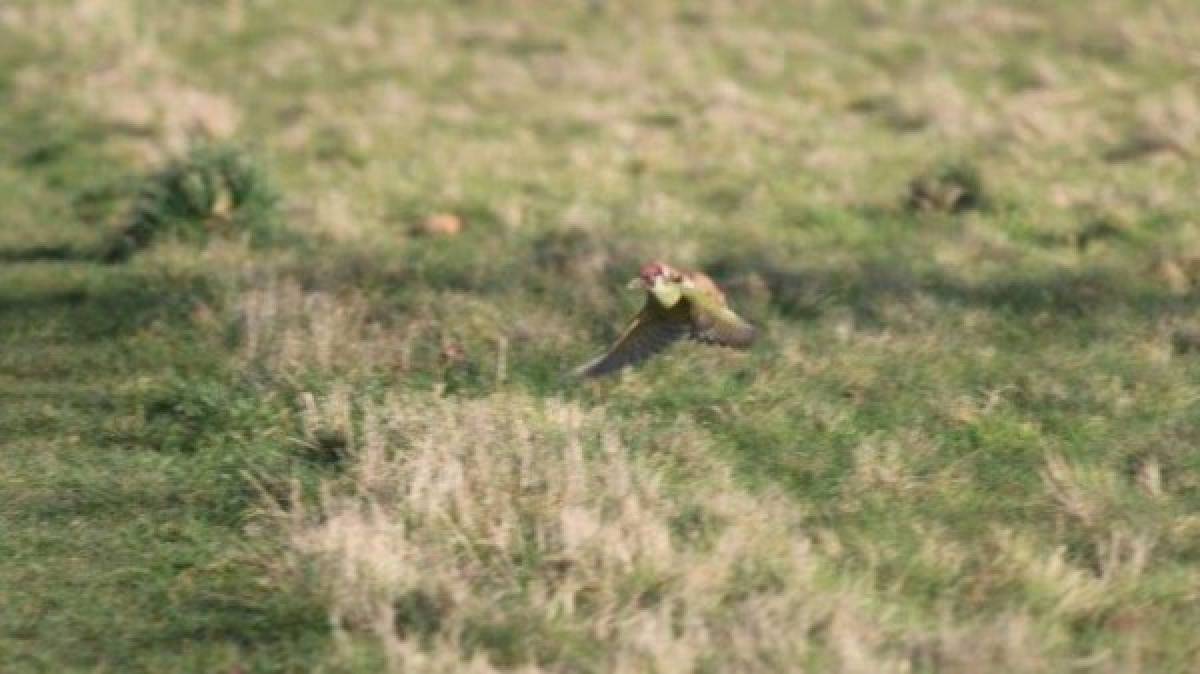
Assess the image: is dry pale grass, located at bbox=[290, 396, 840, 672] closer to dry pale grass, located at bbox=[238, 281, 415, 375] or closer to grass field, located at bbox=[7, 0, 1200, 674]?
grass field, located at bbox=[7, 0, 1200, 674]

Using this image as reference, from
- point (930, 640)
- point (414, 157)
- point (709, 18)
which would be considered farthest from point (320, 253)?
point (709, 18)

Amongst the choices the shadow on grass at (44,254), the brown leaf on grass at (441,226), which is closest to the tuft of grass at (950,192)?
the brown leaf on grass at (441,226)

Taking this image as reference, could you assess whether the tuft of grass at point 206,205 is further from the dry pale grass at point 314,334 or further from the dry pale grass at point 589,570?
the dry pale grass at point 589,570

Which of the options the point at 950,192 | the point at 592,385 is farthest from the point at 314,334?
the point at 950,192

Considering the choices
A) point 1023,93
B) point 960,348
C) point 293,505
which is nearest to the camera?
point 293,505

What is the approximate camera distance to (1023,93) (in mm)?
15656

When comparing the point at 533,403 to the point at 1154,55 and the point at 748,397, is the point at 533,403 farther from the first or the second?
the point at 1154,55

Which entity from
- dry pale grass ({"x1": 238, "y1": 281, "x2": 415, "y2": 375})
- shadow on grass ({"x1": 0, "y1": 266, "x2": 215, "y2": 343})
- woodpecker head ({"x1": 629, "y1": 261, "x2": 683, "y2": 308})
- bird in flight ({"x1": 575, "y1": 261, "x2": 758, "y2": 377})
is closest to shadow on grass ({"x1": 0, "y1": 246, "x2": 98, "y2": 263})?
shadow on grass ({"x1": 0, "y1": 266, "x2": 215, "y2": 343})

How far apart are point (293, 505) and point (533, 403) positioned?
128 cm

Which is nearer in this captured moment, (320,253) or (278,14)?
(320,253)

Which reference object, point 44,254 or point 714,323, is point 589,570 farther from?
point 44,254

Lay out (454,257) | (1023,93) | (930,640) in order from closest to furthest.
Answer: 1. (930,640)
2. (454,257)
3. (1023,93)

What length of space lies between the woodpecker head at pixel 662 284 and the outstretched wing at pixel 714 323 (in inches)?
2.6

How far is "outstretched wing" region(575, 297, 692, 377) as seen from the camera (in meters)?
6.73
